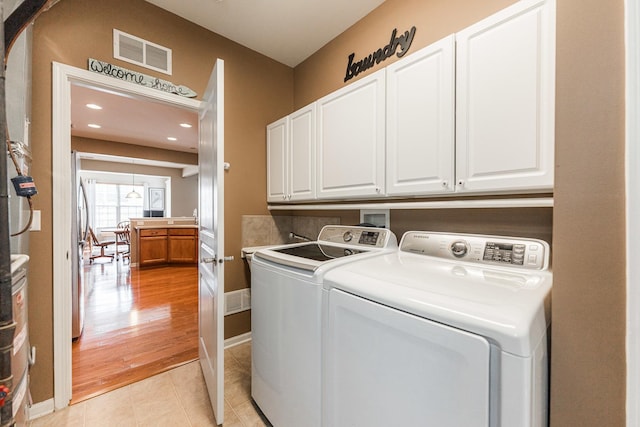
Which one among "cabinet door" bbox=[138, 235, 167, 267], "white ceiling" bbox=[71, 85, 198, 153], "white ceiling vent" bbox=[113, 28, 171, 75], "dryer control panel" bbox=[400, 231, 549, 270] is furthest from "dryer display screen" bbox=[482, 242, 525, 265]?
"cabinet door" bbox=[138, 235, 167, 267]

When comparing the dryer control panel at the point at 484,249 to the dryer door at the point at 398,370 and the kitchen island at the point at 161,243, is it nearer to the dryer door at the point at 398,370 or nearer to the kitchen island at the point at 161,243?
the dryer door at the point at 398,370

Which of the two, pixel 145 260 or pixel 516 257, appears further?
pixel 145 260

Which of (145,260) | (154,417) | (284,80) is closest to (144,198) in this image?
(145,260)

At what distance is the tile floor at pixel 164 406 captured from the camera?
60.1 inches

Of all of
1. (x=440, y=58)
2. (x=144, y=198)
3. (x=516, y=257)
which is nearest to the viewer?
(x=516, y=257)

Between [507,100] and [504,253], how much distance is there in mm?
676

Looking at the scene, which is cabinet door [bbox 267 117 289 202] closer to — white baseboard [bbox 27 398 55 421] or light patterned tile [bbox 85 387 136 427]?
light patterned tile [bbox 85 387 136 427]

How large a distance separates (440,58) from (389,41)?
747 mm

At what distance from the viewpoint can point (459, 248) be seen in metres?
Result: 1.32

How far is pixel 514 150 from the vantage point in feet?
3.64

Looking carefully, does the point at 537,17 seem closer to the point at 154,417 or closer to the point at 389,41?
the point at 389,41

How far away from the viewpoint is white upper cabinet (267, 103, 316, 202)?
211 cm

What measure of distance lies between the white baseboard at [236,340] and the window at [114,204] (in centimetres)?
811

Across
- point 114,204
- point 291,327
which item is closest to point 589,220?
point 291,327
